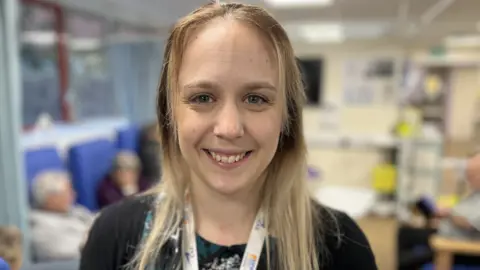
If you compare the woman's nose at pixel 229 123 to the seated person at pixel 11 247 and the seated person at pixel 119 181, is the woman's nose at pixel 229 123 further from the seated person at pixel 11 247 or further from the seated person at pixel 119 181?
the seated person at pixel 119 181

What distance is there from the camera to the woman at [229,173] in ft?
2.65

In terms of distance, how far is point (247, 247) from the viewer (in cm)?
90

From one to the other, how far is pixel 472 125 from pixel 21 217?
6.89 m

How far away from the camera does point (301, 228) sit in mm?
912

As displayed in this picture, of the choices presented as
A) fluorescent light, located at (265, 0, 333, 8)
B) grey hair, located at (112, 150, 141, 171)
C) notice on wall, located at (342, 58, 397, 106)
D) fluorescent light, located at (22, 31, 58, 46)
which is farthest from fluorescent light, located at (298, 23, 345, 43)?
fluorescent light, located at (22, 31, 58, 46)

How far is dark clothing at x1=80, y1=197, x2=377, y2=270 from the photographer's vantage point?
0.91 metres

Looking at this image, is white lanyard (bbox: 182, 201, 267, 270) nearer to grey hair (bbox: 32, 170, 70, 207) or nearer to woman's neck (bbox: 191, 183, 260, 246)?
woman's neck (bbox: 191, 183, 260, 246)

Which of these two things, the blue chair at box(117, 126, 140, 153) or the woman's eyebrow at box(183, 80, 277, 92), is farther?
the blue chair at box(117, 126, 140, 153)

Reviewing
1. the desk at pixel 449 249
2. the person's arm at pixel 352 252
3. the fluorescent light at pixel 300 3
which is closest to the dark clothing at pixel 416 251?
the desk at pixel 449 249

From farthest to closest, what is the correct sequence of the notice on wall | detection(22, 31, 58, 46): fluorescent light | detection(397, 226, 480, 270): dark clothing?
the notice on wall, detection(22, 31, 58, 46): fluorescent light, detection(397, 226, 480, 270): dark clothing

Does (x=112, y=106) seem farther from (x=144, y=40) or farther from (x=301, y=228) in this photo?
(x=301, y=228)

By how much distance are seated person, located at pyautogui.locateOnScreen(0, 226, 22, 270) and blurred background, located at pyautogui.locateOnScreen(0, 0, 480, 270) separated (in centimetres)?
99

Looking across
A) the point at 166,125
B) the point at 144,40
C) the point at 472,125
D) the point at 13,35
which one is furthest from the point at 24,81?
the point at 472,125

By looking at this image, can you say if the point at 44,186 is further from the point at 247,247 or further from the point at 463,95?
the point at 463,95
